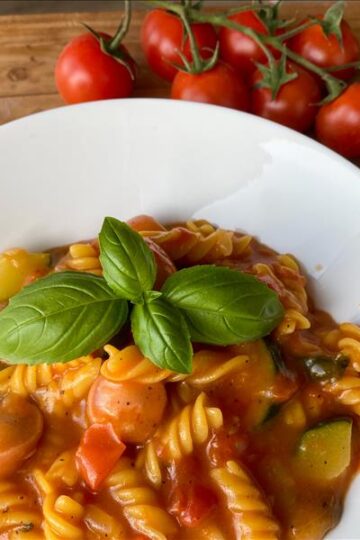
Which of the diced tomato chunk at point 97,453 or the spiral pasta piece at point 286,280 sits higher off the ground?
the spiral pasta piece at point 286,280

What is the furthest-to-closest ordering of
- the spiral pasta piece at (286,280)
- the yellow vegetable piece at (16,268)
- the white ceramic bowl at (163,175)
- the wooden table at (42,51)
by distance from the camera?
the wooden table at (42,51), the white ceramic bowl at (163,175), the yellow vegetable piece at (16,268), the spiral pasta piece at (286,280)

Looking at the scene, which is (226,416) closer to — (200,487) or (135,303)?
(200,487)

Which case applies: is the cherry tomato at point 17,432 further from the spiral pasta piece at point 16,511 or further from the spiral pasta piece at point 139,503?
the spiral pasta piece at point 139,503

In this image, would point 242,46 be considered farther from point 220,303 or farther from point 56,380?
point 56,380

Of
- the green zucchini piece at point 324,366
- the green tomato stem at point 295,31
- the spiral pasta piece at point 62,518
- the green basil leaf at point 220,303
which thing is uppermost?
the green tomato stem at point 295,31

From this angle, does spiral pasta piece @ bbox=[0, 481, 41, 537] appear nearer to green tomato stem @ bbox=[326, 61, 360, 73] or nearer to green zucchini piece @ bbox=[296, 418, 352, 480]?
green zucchini piece @ bbox=[296, 418, 352, 480]

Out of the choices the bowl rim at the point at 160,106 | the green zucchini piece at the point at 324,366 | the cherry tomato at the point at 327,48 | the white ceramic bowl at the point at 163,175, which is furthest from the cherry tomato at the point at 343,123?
the green zucchini piece at the point at 324,366
